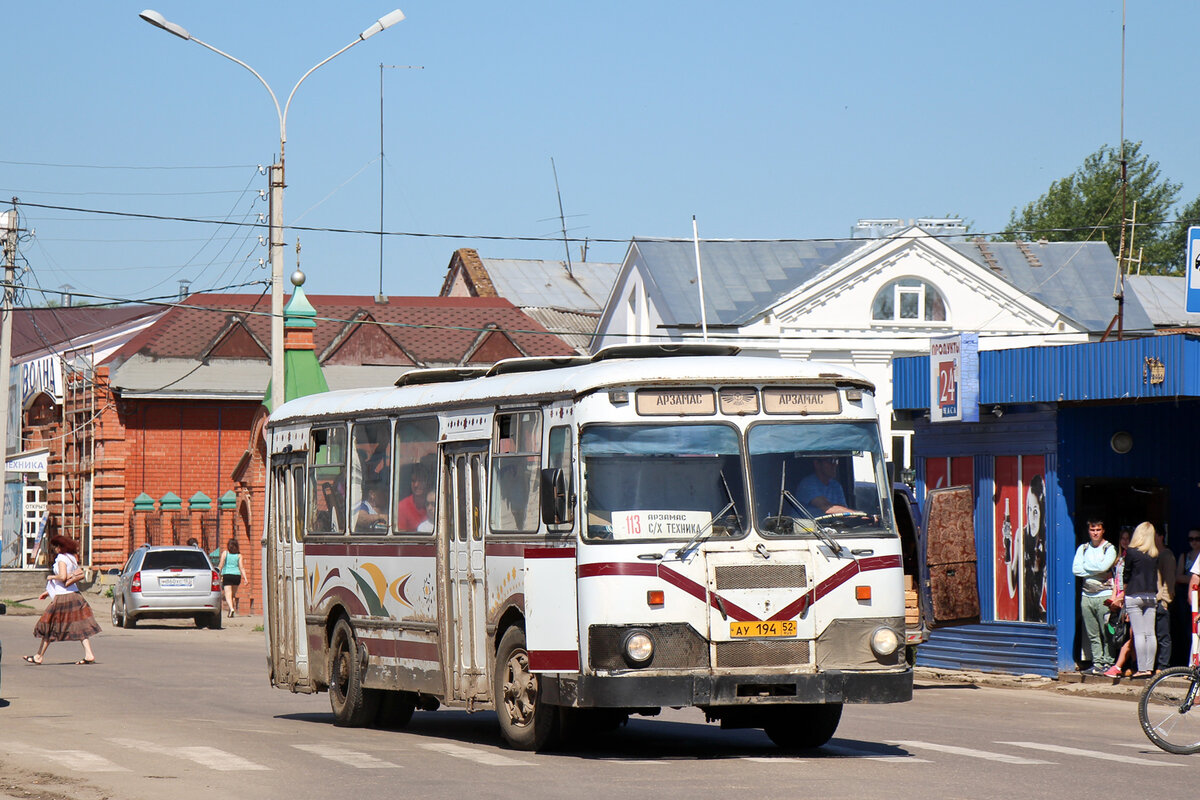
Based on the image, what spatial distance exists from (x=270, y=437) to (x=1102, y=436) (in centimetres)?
983

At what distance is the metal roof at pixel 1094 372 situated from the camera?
20297mm

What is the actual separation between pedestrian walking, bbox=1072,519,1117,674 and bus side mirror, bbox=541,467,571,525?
1053 centimetres

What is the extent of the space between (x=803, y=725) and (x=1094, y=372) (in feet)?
29.2

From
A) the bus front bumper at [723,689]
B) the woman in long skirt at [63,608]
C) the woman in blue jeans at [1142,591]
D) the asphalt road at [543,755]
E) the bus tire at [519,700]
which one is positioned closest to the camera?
the asphalt road at [543,755]

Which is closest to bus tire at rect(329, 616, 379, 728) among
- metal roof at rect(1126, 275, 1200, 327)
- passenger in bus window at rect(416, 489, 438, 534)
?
passenger in bus window at rect(416, 489, 438, 534)

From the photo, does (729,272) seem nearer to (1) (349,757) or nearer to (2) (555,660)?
(1) (349,757)

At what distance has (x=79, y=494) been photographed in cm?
5869

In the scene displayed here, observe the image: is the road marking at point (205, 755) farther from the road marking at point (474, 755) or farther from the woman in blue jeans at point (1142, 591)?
the woman in blue jeans at point (1142, 591)

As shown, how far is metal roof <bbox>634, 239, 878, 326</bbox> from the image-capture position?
2105 inches

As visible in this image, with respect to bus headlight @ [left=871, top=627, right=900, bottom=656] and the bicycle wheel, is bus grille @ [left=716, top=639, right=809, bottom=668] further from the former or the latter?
the bicycle wheel

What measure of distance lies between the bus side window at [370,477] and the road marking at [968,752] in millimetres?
4588

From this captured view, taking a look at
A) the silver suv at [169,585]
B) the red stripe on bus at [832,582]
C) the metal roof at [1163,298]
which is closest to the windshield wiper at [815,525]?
the red stripe on bus at [832,582]

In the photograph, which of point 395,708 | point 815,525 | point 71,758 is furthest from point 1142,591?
point 71,758

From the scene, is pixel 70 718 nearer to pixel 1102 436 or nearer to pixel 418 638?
pixel 418 638
